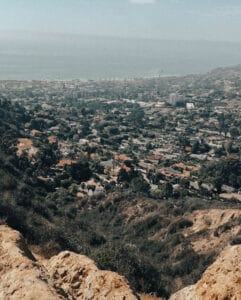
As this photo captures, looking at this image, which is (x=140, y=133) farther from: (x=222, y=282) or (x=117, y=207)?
(x=222, y=282)

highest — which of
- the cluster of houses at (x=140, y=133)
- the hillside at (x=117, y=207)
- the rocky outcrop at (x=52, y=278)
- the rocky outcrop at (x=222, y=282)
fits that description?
the rocky outcrop at (x=222, y=282)

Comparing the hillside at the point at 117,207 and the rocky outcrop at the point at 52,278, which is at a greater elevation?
the rocky outcrop at the point at 52,278

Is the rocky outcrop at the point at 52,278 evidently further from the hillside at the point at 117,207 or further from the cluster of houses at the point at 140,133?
the cluster of houses at the point at 140,133

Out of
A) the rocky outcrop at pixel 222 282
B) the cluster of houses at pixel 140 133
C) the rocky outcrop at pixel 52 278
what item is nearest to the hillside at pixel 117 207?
the cluster of houses at pixel 140 133

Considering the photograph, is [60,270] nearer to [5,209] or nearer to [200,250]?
[5,209]

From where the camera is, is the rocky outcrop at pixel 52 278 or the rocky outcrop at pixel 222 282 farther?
the rocky outcrop at pixel 52 278

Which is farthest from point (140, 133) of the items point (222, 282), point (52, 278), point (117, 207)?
point (222, 282)
